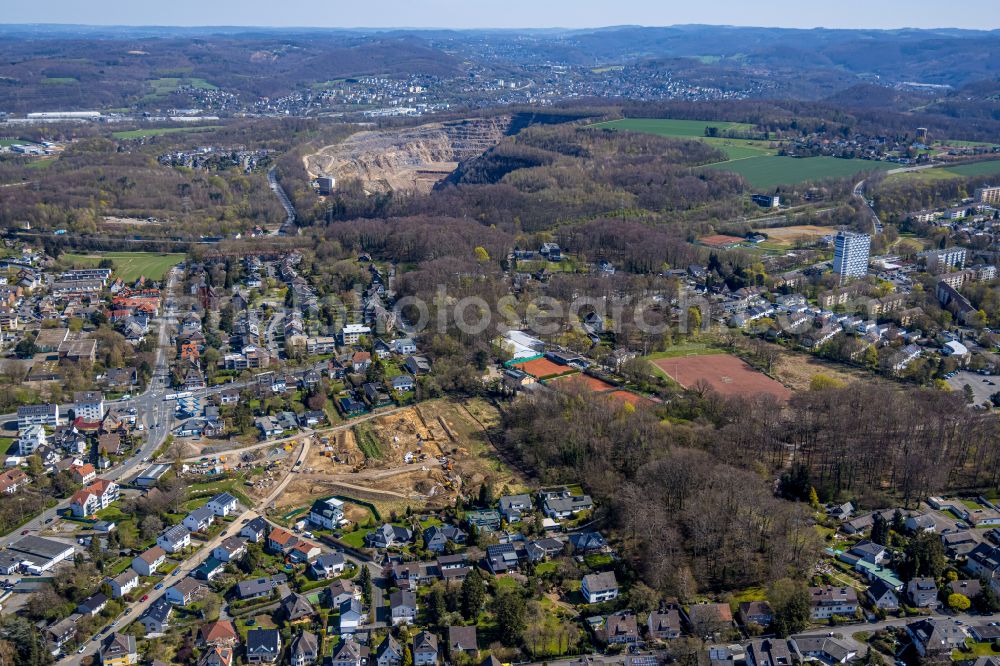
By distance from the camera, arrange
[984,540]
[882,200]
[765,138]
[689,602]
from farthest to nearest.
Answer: [765,138], [882,200], [984,540], [689,602]

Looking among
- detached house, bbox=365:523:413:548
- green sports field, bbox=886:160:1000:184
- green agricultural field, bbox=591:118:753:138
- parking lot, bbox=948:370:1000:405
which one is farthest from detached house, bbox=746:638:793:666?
green agricultural field, bbox=591:118:753:138

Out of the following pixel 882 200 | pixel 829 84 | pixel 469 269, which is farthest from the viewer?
pixel 829 84

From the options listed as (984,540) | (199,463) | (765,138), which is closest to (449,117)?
(765,138)

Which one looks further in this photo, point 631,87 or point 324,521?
point 631,87

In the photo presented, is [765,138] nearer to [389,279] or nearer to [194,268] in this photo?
[389,279]

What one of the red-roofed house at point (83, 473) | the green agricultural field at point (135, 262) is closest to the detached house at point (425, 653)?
the red-roofed house at point (83, 473)

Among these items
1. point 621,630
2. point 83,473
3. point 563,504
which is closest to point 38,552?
point 83,473

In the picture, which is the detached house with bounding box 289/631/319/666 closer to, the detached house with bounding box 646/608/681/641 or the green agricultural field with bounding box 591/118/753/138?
the detached house with bounding box 646/608/681/641
